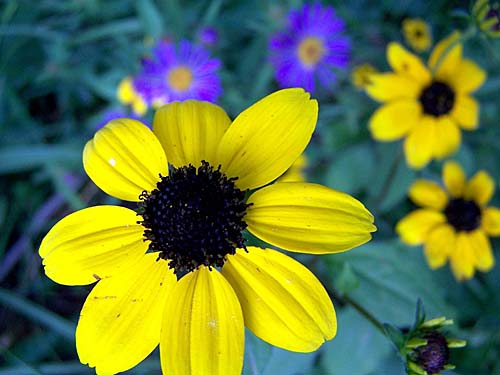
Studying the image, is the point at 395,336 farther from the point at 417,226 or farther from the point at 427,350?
the point at 417,226

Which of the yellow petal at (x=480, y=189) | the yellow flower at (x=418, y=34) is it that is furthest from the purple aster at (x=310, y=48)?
the yellow petal at (x=480, y=189)

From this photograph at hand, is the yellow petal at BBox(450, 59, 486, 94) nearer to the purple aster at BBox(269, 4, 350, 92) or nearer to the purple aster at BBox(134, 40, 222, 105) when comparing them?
the purple aster at BBox(269, 4, 350, 92)

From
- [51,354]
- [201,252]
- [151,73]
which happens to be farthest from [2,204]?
[201,252]

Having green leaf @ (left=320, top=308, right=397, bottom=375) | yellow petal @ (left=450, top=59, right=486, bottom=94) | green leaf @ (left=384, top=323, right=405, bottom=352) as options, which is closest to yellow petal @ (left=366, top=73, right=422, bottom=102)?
yellow petal @ (left=450, top=59, right=486, bottom=94)

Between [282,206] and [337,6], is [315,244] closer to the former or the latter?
[282,206]

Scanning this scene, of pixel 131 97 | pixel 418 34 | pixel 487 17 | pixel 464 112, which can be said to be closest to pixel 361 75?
pixel 418 34

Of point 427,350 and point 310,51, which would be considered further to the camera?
point 310,51
